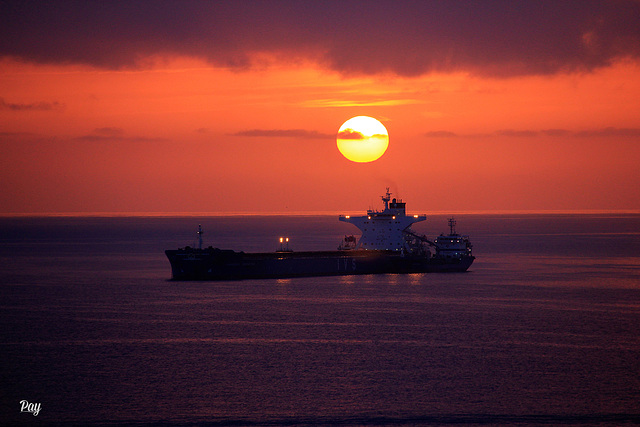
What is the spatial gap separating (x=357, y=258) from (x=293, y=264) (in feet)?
28.3

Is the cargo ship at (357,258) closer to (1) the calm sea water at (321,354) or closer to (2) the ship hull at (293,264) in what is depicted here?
(2) the ship hull at (293,264)

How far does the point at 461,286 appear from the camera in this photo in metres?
79.9

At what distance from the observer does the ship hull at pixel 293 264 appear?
83125 mm

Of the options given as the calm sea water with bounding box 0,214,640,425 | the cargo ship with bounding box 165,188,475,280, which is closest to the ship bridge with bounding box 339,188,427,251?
the cargo ship with bounding box 165,188,475,280

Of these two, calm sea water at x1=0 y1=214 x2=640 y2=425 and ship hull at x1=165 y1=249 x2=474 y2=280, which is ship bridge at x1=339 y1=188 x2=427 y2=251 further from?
calm sea water at x1=0 y1=214 x2=640 y2=425

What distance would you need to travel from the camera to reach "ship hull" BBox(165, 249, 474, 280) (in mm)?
83125

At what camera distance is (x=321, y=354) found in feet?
142

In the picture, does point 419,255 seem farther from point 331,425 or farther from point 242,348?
point 331,425

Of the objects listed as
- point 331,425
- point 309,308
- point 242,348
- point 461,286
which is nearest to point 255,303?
point 309,308

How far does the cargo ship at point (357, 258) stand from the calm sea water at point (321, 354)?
4.16m

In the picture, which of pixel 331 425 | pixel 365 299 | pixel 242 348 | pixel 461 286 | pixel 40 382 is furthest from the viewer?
pixel 461 286

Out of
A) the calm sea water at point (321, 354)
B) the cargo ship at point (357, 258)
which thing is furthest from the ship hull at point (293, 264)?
the calm sea water at point (321, 354)

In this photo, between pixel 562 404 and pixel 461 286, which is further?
pixel 461 286

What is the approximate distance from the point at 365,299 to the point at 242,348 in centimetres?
2521
